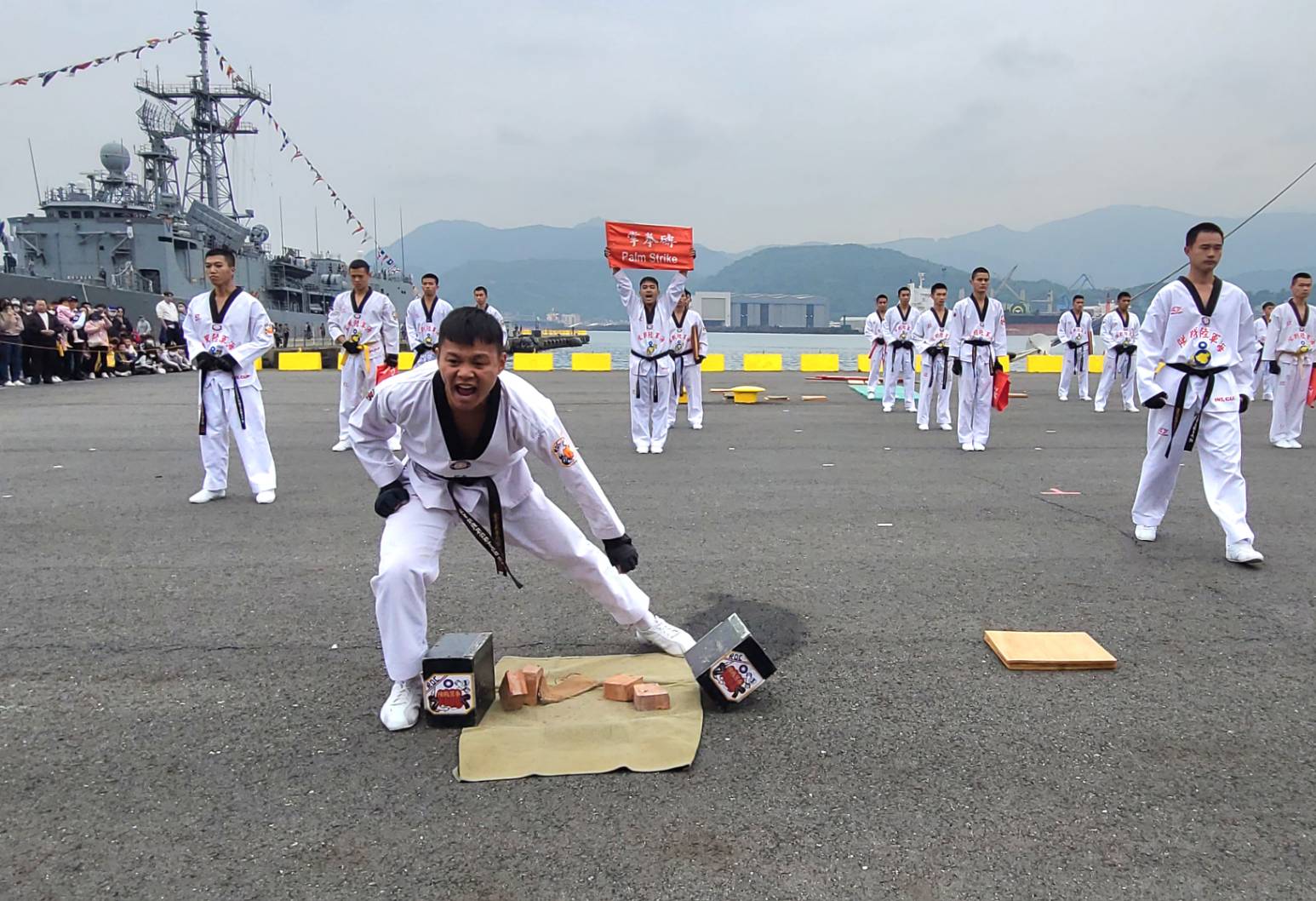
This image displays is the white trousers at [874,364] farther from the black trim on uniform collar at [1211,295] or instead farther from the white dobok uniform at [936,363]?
the black trim on uniform collar at [1211,295]

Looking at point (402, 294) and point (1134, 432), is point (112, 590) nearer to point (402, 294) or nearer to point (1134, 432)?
point (1134, 432)

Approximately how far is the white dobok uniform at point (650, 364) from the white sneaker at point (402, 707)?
753cm

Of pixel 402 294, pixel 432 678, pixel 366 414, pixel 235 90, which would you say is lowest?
pixel 432 678

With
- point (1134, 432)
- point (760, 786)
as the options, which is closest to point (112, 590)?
point (760, 786)

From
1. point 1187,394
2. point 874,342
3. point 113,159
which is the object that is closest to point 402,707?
point 1187,394

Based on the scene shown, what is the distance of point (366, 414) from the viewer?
11.9 feet

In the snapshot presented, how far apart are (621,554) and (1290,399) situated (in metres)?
11.5

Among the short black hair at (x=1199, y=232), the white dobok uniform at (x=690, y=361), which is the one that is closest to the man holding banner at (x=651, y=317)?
the white dobok uniform at (x=690, y=361)

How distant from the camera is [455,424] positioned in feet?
11.6

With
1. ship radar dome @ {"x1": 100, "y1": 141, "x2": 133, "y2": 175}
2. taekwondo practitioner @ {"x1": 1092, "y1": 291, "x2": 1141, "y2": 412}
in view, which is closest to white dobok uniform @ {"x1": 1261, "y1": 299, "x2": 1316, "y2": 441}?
taekwondo practitioner @ {"x1": 1092, "y1": 291, "x2": 1141, "y2": 412}

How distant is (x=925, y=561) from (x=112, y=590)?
5040 millimetres

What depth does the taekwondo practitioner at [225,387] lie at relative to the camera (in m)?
7.66

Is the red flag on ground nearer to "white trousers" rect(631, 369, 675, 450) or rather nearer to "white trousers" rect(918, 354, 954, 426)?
"white trousers" rect(918, 354, 954, 426)

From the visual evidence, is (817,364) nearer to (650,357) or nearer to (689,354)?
(689,354)
